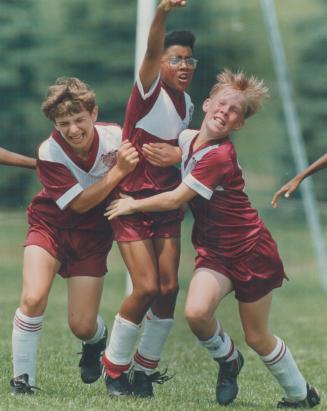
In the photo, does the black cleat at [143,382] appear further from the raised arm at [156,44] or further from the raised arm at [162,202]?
the raised arm at [156,44]

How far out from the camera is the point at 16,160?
714 cm

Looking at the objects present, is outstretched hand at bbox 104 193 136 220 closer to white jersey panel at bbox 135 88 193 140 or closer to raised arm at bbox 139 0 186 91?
white jersey panel at bbox 135 88 193 140

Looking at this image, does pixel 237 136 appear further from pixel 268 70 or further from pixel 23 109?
pixel 23 109

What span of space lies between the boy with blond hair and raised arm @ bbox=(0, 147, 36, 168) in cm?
74

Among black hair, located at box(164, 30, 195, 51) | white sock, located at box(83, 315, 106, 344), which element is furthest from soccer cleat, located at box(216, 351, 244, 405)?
black hair, located at box(164, 30, 195, 51)

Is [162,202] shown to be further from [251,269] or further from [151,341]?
[151,341]

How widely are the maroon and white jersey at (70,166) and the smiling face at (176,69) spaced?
1.52 feet

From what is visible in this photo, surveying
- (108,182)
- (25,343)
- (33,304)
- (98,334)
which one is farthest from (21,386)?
(108,182)

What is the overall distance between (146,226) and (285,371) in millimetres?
1181

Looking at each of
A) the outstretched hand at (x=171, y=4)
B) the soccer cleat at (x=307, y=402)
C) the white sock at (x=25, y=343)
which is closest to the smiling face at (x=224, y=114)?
the outstretched hand at (x=171, y=4)

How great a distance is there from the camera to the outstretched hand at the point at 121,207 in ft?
21.3

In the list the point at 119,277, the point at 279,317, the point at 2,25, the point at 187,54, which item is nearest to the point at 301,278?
the point at 119,277

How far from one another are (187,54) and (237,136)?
21959mm

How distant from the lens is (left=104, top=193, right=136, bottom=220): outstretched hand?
6.48m
